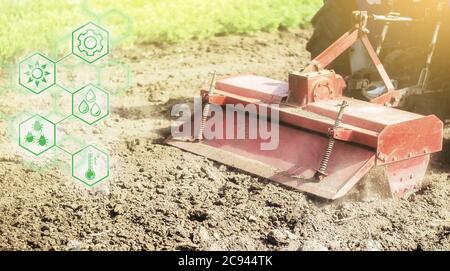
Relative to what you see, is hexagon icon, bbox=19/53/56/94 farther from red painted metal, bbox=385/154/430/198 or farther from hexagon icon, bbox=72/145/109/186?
red painted metal, bbox=385/154/430/198

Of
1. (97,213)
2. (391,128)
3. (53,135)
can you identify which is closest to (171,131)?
(53,135)

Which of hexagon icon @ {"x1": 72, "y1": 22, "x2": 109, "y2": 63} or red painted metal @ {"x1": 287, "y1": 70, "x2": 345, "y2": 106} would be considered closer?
red painted metal @ {"x1": 287, "y1": 70, "x2": 345, "y2": 106}

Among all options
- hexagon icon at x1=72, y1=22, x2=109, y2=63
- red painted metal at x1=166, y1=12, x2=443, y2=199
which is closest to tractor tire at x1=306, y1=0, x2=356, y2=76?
red painted metal at x1=166, y1=12, x2=443, y2=199

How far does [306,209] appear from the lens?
3.71 metres

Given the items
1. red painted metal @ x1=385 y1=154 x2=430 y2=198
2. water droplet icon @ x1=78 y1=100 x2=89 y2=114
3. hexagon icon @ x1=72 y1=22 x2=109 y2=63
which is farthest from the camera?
hexagon icon @ x1=72 y1=22 x2=109 y2=63

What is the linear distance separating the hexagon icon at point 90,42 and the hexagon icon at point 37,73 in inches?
17.1

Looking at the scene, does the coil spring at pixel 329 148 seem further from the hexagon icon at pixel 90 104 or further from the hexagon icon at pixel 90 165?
the hexagon icon at pixel 90 104

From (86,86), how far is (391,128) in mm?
3148

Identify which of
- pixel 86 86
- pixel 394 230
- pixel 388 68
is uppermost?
pixel 388 68

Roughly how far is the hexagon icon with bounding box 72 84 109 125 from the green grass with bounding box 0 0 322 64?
754mm

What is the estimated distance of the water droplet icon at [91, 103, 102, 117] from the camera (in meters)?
5.32

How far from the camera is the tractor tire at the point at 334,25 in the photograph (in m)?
4.93
